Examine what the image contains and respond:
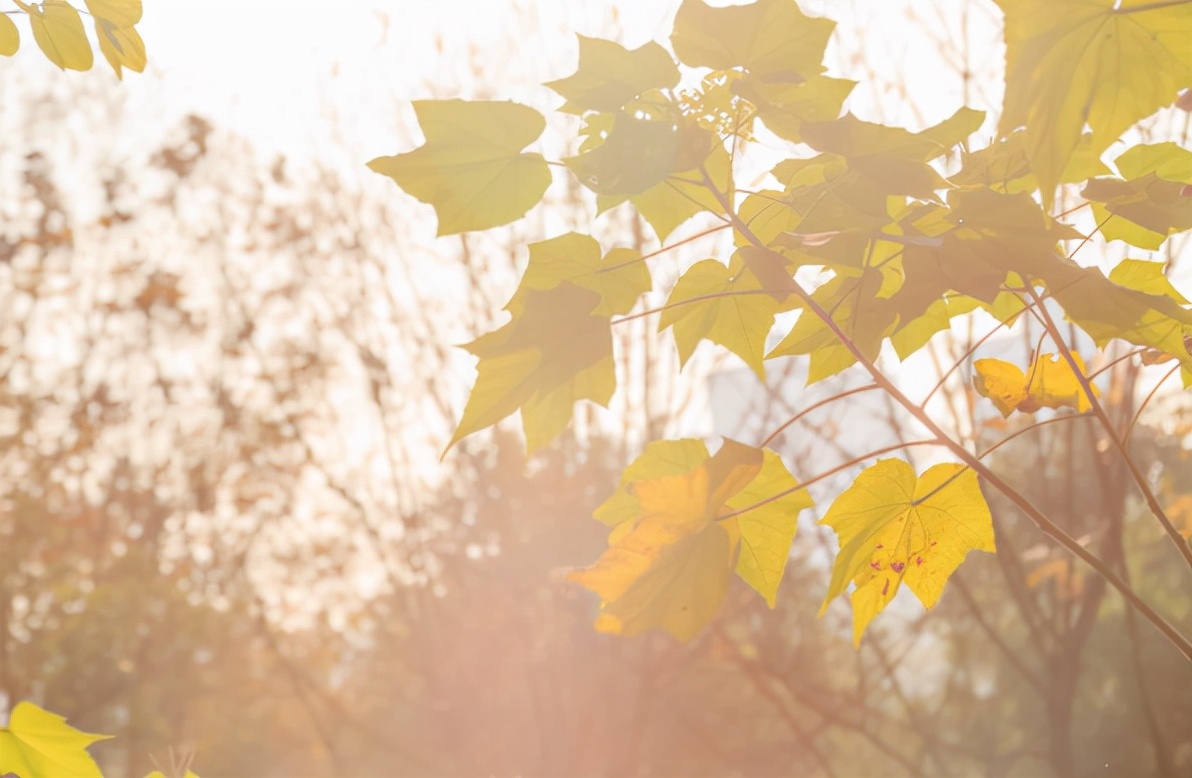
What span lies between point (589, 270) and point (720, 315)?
0.19ft

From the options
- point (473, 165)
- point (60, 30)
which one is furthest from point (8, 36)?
point (473, 165)

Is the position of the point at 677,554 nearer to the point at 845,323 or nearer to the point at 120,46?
the point at 845,323

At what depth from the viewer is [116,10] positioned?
395mm

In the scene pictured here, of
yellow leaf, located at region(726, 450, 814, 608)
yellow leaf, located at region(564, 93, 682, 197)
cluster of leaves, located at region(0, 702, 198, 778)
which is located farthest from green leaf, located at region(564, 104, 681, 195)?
cluster of leaves, located at region(0, 702, 198, 778)

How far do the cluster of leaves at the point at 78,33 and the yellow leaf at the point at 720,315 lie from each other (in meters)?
0.25

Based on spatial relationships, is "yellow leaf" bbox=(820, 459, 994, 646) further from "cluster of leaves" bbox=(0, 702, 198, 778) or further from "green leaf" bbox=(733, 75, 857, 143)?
"cluster of leaves" bbox=(0, 702, 198, 778)

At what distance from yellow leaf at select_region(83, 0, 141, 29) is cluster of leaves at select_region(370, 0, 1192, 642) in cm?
22

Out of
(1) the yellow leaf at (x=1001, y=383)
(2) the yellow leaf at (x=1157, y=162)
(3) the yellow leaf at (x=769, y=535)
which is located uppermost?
(2) the yellow leaf at (x=1157, y=162)

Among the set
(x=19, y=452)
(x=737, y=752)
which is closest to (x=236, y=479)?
(x=19, y=452)

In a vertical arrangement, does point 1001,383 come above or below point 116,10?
below

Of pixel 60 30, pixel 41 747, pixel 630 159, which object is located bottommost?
pixel 41 747

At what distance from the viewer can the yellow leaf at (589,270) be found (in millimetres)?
289

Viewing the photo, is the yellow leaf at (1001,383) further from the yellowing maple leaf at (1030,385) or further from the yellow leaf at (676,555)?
the yellow leaf at (676,555)

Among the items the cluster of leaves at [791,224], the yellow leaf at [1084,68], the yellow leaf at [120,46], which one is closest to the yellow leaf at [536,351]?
the cluster of leaves at [791,224]
